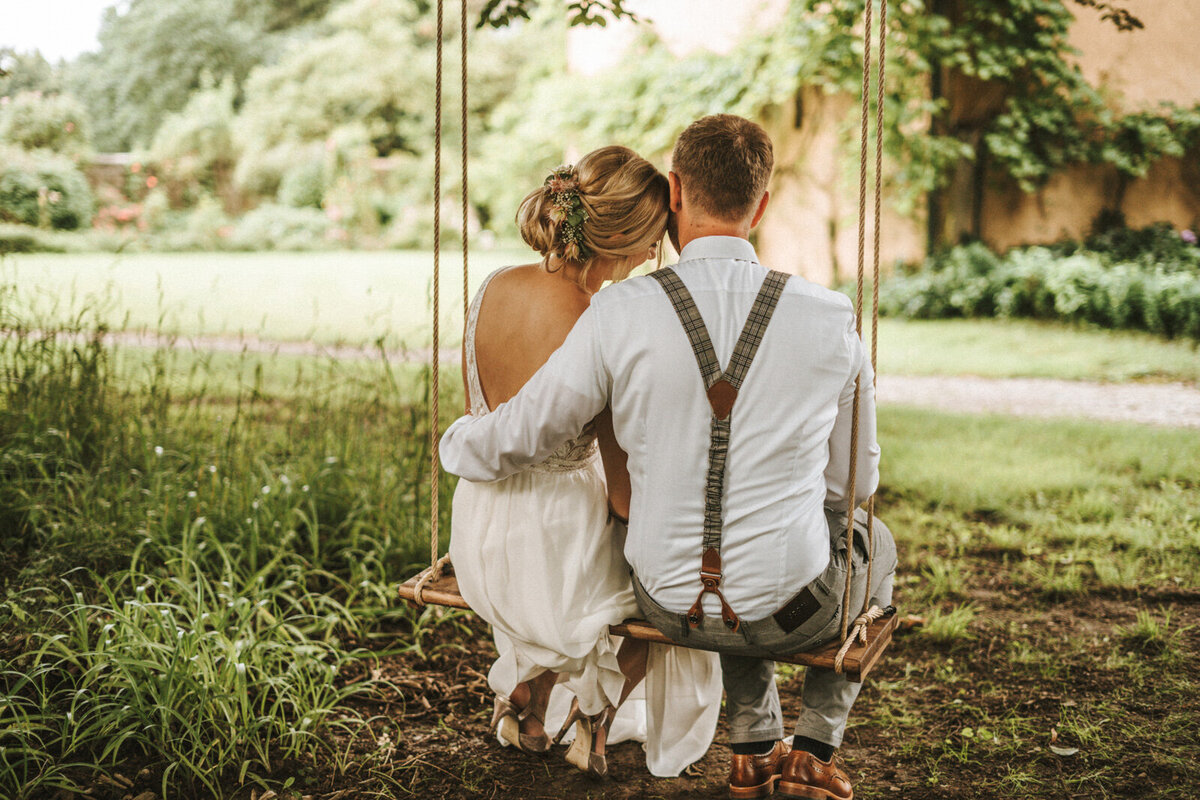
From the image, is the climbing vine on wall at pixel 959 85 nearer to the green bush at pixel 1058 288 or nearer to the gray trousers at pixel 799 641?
the green bush at pixel 1058 288

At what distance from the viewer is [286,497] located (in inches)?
141

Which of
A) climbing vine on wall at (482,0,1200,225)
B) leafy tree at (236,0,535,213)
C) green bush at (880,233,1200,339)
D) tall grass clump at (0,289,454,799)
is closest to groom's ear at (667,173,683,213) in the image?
tall grass clump at (0,289,454,799)

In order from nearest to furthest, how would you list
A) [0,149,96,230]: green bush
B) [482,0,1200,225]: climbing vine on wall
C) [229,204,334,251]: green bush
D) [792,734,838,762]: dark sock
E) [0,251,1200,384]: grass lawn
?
[792,734,838,762]: dark sock → [0,251,1200,384]: grass lawn → [482,0,1200,225]: climbing vine on wall → [0,149,96,230]: green bush → [229,204,334,251]: green bush

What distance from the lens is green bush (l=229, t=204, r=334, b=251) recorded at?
53.7ft

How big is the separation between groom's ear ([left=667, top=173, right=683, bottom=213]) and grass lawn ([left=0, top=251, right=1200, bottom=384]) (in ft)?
9.44

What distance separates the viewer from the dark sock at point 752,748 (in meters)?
2.21

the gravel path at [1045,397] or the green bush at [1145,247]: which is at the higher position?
the green bush at [1145,247]

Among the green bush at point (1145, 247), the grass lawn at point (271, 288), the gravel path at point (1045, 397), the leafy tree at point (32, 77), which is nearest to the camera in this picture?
the gravel path at point (1045, 397)

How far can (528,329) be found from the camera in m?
2.19

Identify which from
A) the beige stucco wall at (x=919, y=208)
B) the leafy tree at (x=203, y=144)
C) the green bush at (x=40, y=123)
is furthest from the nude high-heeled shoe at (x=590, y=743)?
the leafy tree at (x=203, y=144)

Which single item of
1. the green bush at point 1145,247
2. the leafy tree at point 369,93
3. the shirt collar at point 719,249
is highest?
the leafy tree at point 369,93

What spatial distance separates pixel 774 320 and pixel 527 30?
20.2 m

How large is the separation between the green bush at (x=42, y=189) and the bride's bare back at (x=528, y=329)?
8.85m

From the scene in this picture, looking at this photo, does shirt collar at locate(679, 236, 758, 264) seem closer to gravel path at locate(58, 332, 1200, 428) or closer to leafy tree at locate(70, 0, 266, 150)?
gravel path at locate(58, 332, 1200, 428)
